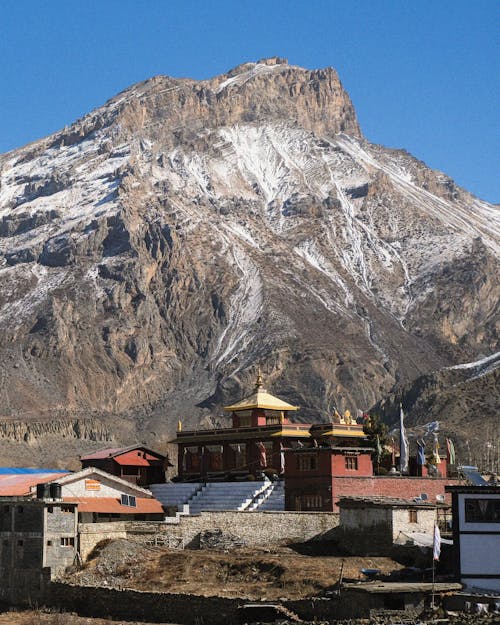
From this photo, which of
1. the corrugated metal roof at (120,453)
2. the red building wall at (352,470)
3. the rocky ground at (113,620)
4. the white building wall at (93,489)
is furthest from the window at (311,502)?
the corrugated metal roof at (120,453)

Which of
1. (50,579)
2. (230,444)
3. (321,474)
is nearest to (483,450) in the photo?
(230,444)

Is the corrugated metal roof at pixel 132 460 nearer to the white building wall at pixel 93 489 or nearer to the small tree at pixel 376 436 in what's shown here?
the white building wall at pixel 93 489

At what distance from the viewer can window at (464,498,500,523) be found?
73.6 meters

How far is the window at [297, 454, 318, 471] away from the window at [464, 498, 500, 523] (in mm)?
18837

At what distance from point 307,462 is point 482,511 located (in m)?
20.3

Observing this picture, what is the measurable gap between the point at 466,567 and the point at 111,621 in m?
19.1

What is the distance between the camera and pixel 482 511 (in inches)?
2906

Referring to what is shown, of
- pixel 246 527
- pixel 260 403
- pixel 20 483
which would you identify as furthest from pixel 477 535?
pixel 260 403

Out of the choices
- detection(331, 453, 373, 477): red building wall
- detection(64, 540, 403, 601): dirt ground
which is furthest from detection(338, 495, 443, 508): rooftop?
detection(331, 453, 373, 477): red building wall

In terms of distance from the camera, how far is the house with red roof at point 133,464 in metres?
107

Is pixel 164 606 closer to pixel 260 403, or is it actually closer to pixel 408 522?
pixel 408 522

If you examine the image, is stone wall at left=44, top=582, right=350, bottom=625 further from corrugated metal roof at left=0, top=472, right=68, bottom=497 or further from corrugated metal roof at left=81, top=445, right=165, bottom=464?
corrugated metal roof at left=81, top=445, right=165, bottom=464

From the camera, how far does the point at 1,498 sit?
3401 inches

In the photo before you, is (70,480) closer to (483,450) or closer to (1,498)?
(1,498)
